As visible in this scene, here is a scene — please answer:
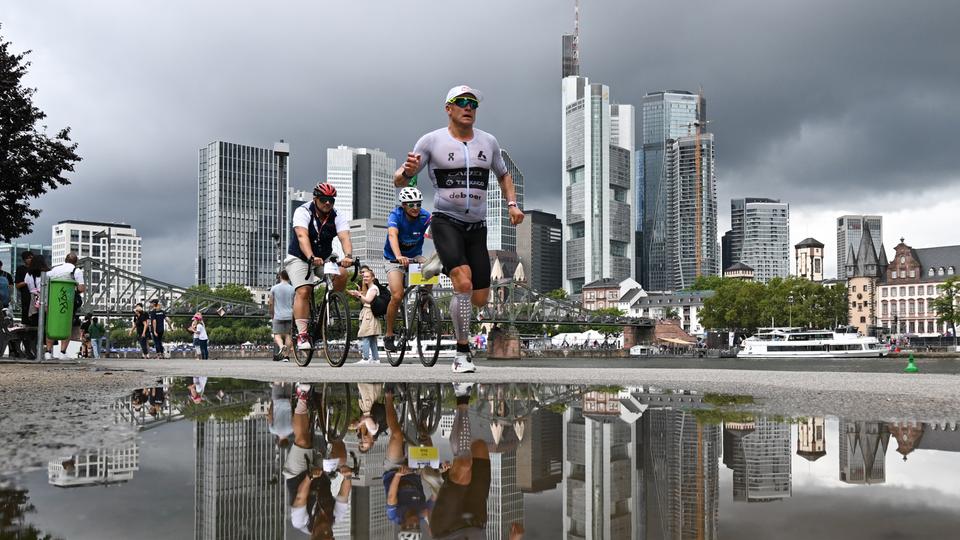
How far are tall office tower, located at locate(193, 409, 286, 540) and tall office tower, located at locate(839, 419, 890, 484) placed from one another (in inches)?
60.8

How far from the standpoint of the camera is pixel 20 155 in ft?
62.6

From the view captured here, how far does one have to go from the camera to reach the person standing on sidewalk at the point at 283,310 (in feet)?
39.9

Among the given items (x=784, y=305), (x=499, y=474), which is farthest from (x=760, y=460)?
(x=784, y=305)

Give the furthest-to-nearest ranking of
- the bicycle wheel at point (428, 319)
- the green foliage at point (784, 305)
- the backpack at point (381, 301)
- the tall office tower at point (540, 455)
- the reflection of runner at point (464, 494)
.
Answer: the green foliage at point (784, 305) → the backpack at point (381, 301) → the bicycle wheel at point (428, 319) → the tall office tower at point (540, 455) → the reflection of runner at point (464, 494)

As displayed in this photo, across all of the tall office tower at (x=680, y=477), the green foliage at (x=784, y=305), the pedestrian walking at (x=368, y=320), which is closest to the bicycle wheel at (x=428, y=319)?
the pedestrian walking at (x=368, y=320)

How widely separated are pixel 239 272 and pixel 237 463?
201m

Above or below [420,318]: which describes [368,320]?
below

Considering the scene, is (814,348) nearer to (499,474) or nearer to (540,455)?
(540,455)

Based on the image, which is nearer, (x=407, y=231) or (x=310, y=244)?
(x=310, y=244)

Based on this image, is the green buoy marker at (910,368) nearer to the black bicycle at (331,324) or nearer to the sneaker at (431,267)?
the sneaker at (431,267)

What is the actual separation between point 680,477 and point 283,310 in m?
10.9

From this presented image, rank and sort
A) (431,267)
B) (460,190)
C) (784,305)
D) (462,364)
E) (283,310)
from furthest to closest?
(784,305) < (283,310) < (431,267) < (462,364) < (460,190)

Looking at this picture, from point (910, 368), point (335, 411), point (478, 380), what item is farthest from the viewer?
point (910, 368)

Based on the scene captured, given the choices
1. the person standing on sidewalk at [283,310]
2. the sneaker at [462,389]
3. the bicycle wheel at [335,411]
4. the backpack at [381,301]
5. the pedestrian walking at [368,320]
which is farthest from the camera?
the person standing on sidewalk at [283,310]
